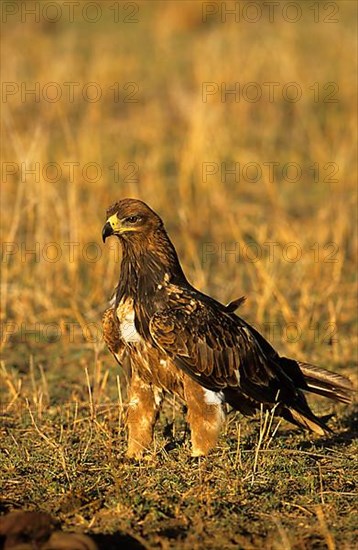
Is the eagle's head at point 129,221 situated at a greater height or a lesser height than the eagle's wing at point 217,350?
greater

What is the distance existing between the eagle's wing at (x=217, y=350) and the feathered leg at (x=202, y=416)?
0.07 m

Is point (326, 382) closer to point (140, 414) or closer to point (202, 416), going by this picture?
point (202, 416)

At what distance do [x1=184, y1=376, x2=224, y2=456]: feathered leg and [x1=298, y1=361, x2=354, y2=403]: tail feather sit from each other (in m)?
0.72

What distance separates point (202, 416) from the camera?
5875 millimetres

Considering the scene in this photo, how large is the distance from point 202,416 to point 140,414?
45 centimetres

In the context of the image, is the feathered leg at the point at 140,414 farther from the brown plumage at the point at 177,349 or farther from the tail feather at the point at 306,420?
the tail feather at the point at 306,420

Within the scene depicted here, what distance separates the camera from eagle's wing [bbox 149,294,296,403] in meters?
5.78

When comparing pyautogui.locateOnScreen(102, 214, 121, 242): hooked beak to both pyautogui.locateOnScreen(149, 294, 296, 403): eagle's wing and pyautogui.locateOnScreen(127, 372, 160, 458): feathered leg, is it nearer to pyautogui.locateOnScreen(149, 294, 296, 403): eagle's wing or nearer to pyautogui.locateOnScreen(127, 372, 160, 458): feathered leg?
pyautogui.locateOnScreen(149, 294, 296, 403): eagle's wing

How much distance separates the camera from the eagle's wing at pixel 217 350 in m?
5.78

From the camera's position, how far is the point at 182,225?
37.4ft

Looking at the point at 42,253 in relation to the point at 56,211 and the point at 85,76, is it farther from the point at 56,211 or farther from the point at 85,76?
the point at 85,76

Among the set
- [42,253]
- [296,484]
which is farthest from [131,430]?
[42,253]

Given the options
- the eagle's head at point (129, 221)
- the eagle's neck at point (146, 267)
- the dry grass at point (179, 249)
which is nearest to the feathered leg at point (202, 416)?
the dry grass at point (179, 249)

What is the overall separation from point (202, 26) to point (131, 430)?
15.4 metres
